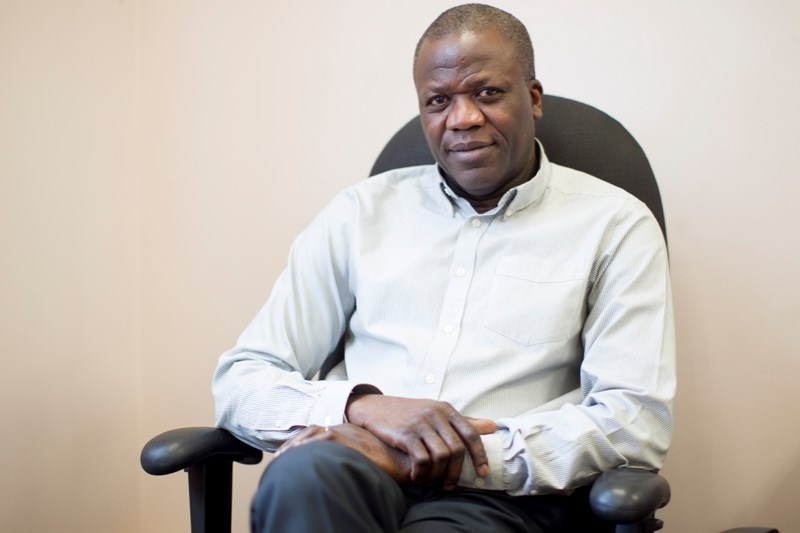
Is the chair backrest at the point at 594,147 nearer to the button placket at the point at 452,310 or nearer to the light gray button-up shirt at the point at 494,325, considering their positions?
the light gray button-up shirt at the point at 494,325

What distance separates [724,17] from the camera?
1.73 meters

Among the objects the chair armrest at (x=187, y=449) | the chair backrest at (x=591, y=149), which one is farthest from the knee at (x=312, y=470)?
the chair backrest at (x=591, y=149)

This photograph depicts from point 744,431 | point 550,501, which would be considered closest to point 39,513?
point 550,501

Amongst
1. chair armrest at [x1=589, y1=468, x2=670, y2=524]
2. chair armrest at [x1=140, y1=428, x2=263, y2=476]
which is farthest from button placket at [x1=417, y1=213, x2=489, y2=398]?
chair armrest at [x1=589, y1=468, x2=670, y2=524]

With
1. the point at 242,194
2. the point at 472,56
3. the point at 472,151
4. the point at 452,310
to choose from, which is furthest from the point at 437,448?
the point at 242,194

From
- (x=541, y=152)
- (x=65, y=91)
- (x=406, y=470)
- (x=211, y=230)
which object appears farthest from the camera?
(x=211, y=230)

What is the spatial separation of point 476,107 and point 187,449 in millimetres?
712

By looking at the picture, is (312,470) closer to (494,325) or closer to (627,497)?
(627,497)

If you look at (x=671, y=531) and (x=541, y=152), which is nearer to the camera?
(x=541, y=152)

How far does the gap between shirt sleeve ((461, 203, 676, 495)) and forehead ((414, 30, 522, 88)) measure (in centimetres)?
32

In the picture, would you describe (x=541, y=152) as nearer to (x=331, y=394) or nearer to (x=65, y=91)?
(x=331, y=394)

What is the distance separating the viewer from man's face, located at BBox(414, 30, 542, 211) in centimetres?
144

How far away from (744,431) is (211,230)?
49.7 inches

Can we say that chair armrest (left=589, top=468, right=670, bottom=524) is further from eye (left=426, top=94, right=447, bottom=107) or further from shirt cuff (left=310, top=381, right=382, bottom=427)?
eye (left=426, top=94, right=447, bottom=107)
